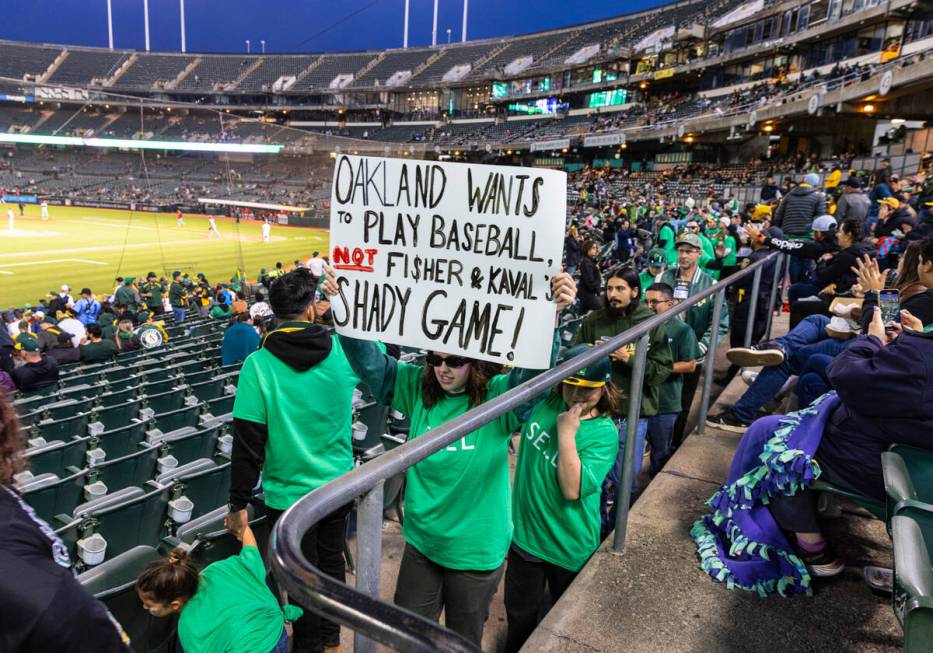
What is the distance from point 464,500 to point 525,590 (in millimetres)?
755

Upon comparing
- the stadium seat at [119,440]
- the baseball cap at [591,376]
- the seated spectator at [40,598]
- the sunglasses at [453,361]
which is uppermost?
the sunglasses at [453,361]

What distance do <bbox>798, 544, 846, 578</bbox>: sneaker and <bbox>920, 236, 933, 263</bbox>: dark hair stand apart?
1.49 metres

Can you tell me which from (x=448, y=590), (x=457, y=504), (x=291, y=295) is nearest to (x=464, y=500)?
(x=457, y=504)

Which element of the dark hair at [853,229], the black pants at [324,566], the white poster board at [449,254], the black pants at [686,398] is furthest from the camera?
the dark hair at [853,229]

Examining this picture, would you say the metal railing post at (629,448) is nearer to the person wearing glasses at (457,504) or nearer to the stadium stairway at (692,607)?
the stadium stairway at (692,607)

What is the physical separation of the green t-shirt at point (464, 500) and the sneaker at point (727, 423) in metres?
2.66

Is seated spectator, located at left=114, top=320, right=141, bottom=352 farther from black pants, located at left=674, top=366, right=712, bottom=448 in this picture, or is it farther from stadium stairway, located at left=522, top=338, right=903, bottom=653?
stadium stairway, located at left=522, top=338, right=903, bottom=653

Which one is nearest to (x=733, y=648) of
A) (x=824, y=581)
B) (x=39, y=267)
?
(x=824, y=581)

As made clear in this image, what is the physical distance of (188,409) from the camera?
6141mm

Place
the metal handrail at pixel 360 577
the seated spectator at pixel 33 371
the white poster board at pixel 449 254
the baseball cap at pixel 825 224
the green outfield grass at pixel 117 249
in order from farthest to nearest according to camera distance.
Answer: the green outfield grass at pixel 117 249 < the seated spectator at pixel 33 371 < the baseball cap at pixel 825 224 < the white poster board at pixel 449 254 < the metal handrail at pixel 360 577

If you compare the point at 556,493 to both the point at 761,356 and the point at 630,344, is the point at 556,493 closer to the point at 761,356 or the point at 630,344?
the point at 630,344

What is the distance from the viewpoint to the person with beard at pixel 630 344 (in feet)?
12.2

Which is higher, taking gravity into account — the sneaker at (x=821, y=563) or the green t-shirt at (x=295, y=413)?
the green t-shirt at (x=295, y=413)

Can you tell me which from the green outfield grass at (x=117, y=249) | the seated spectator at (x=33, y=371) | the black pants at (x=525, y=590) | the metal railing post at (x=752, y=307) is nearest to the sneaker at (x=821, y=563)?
the black pants at (x=525, y=590)
